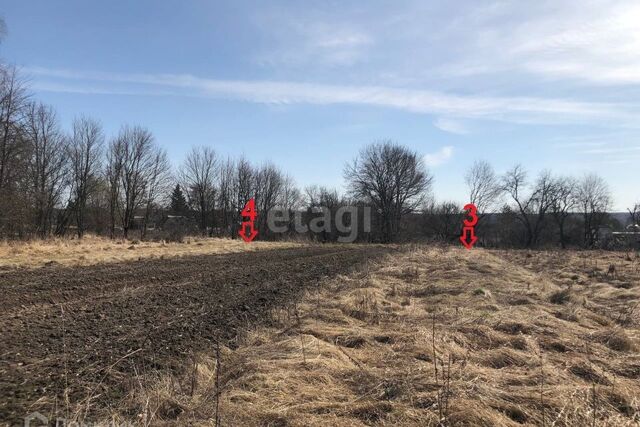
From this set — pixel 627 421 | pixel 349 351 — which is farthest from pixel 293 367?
pixel 627 421

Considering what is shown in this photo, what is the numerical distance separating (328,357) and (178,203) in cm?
6476

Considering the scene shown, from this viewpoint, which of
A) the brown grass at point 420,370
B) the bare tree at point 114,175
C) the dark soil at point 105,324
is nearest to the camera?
the brown grass at point 420,370

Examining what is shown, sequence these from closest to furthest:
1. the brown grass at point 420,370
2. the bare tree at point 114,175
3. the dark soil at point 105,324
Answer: the brown grass at point 420,370 → the dark soil at point 105,324 → the bare tree at point 114,175

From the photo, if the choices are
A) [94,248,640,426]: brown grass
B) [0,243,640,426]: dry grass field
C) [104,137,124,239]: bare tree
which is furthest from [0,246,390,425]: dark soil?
[104,137,124,239]: bare tree

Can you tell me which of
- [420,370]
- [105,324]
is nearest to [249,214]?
[105,324]

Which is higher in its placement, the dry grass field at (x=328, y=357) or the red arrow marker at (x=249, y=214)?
the red arrow marker at (x=249, y=214)

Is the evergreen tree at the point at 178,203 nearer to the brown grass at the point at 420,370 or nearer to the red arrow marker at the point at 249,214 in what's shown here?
the red arrow marker at the point at 249,214

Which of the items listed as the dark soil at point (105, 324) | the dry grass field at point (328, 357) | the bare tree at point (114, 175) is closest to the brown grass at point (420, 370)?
the dry grass field at point (328, 357)

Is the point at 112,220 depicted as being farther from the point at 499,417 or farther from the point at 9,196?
the point at 499,417

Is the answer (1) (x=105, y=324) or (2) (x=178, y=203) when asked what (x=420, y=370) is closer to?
(1) (x=105, y=324)

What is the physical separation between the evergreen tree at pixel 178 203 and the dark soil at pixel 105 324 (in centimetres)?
5380

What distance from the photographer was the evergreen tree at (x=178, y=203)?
64.1m

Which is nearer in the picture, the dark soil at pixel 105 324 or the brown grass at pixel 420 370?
the brown grass at pixel 420 370

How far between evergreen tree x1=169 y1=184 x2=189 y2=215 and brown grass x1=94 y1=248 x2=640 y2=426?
59.6 meters
